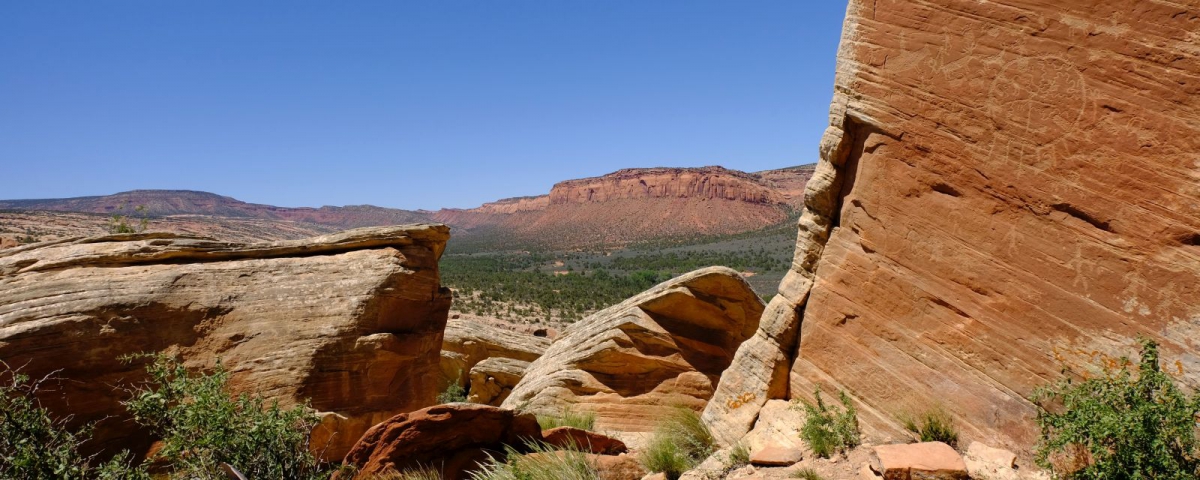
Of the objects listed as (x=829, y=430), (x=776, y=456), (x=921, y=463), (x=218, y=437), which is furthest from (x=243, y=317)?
(x=921, y=463)

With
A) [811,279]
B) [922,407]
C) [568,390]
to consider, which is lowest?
[568,390]

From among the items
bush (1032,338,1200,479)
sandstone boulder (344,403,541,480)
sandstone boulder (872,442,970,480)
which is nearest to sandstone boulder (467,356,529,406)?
sandstone boulder (344,403,541,480)

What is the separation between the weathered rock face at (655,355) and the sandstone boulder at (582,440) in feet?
8.84

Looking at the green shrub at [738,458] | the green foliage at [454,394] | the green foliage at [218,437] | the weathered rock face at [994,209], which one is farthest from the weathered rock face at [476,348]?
the weathered rock face at [994,209]

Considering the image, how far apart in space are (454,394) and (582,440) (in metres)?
10.2

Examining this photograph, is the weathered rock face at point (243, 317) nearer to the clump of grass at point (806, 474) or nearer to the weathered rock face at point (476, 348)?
the weathered rock face at point (476, 348)

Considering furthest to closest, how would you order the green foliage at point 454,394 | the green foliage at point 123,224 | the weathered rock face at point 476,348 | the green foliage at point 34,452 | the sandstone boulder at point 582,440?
the green foliage at point 123,224, the weathered rock face at point 476,348, the green foliage at point 454,394, the sandstone boulder at point 582,440, the green foliage at point 34,452

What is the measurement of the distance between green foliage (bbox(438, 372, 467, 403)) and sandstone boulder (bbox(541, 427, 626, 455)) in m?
9.32

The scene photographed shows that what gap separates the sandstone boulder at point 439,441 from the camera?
8.13 metres

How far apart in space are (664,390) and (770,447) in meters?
5.37

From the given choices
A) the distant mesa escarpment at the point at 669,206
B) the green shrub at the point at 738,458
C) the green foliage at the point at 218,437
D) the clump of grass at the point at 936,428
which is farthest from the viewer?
the distant mesa escarpment at the point at 669,206

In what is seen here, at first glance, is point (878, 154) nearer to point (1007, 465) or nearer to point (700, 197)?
point (1007, 465)

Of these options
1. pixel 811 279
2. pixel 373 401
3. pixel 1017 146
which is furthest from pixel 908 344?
pixel 373 401

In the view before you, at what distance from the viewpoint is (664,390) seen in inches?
508
